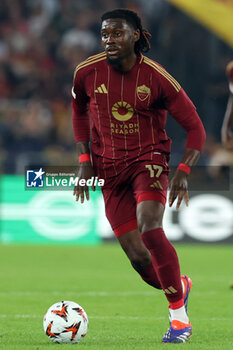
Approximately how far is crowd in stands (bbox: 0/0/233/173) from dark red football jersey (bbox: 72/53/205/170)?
815cm

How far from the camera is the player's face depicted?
512cm

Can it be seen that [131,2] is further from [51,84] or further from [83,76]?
[83,76]

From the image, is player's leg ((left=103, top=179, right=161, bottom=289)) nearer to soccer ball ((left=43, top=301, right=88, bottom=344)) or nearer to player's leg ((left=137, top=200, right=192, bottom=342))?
player's leg ((left=137, top=200, right=192, bottom=342))

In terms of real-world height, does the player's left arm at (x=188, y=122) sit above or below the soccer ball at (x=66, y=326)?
above

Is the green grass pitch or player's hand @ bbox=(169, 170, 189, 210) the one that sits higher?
player's hand @ bbox=(169, 170, 189, 210)

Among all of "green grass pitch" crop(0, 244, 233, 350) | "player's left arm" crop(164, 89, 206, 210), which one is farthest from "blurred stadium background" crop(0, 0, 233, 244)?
"player's left arm" crop(164, 89, 206, 210)

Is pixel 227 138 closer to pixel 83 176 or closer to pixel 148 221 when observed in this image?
pixel 83 176

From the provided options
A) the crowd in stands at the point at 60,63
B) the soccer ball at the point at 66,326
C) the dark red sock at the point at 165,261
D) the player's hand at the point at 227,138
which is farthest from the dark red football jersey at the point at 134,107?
the crowd in stands at the point at 60,63

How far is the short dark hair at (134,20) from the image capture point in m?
5.16

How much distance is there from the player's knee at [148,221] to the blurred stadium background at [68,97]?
8169 millimetres

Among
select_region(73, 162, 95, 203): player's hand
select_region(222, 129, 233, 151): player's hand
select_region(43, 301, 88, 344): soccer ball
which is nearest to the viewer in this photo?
select_region(43, 301, 88, 344): soccer ball

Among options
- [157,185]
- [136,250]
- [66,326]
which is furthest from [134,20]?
[66,326]

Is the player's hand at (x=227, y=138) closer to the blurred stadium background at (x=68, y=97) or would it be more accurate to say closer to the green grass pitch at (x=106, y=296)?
the green grass pitch at (x=106, y=296)

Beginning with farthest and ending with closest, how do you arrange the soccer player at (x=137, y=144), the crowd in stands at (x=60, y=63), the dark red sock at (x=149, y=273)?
1. the crowd in stands at (x=60, y=63)
2. the dark red sock at (x=149, y=273)
3. the soccer player at (x=137, y=144)
